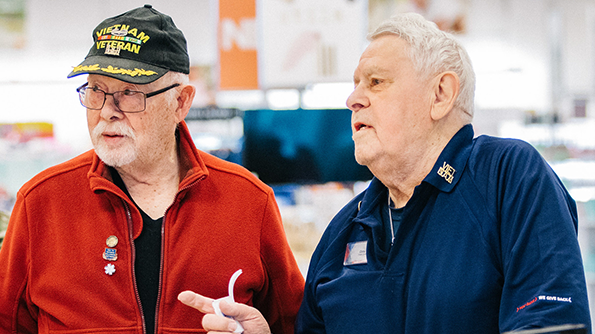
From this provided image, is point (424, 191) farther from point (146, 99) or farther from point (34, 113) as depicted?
point (34, 113)

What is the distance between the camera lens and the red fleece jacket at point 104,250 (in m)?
1.66

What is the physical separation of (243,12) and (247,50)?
10.0 inches

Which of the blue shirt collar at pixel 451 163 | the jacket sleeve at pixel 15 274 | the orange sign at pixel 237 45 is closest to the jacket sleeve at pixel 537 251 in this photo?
the blue shirt collar at pixel 451 163

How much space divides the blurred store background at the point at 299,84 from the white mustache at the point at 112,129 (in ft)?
2.46

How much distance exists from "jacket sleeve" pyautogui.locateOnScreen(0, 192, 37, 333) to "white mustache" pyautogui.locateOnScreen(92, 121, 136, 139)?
0.31 metres

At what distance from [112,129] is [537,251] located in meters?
1.25

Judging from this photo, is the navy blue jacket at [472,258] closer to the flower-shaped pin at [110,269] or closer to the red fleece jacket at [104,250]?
the red fleece jacket at [104,250]

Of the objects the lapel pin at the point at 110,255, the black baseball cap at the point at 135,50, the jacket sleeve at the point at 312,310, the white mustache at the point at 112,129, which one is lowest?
the jacket sleeve at the point at 312,310

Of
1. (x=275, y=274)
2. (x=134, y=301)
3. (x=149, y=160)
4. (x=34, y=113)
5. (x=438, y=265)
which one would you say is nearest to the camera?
(x=438, y=265)

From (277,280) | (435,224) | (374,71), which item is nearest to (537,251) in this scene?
(435,224)

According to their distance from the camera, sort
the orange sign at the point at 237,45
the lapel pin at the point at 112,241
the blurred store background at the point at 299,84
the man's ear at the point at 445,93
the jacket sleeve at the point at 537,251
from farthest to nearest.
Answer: the orange sign at the point at 237,45, the blurred store background at the point at 299,84, the lapel pin at the point at 112,241, the man's ear at the point at 445,93, the jacket sleeve at the point at 537,251

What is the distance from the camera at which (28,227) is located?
1.68m

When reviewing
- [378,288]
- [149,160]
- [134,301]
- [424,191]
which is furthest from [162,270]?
[424,191]

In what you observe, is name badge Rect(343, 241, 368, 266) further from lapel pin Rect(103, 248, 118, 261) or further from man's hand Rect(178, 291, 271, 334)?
lapel pin Rect(103, 248, 118, 261)
